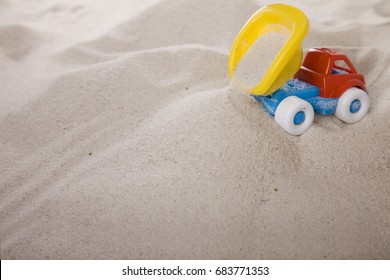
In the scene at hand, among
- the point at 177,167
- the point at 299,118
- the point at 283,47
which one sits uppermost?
the point at 283,47

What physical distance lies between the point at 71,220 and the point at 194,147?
1.53ft

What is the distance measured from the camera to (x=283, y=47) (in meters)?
1.21

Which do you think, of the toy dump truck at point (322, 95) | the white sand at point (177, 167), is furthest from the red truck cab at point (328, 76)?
the white sand at point (177, 167)

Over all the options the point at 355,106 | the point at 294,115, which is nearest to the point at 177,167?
the point at 294,115

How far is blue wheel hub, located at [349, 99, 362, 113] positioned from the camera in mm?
1359

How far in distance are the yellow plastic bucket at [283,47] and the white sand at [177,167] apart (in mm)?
133

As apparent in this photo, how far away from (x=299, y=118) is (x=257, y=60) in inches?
11.0

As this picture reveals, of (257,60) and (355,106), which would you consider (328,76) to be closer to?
(355,106)

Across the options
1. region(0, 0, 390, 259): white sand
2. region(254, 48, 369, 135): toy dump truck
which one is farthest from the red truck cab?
region(0, 0, 390, 259): white sand

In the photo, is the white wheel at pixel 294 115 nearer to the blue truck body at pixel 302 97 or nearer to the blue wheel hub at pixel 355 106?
the blue truck body at pixel 302 97

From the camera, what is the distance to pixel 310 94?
136 cm

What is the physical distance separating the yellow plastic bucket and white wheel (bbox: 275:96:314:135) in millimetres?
82

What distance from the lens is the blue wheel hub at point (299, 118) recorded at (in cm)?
128

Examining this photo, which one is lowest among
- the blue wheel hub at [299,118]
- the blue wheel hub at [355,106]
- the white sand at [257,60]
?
the blue wheel hub at [299,118]
